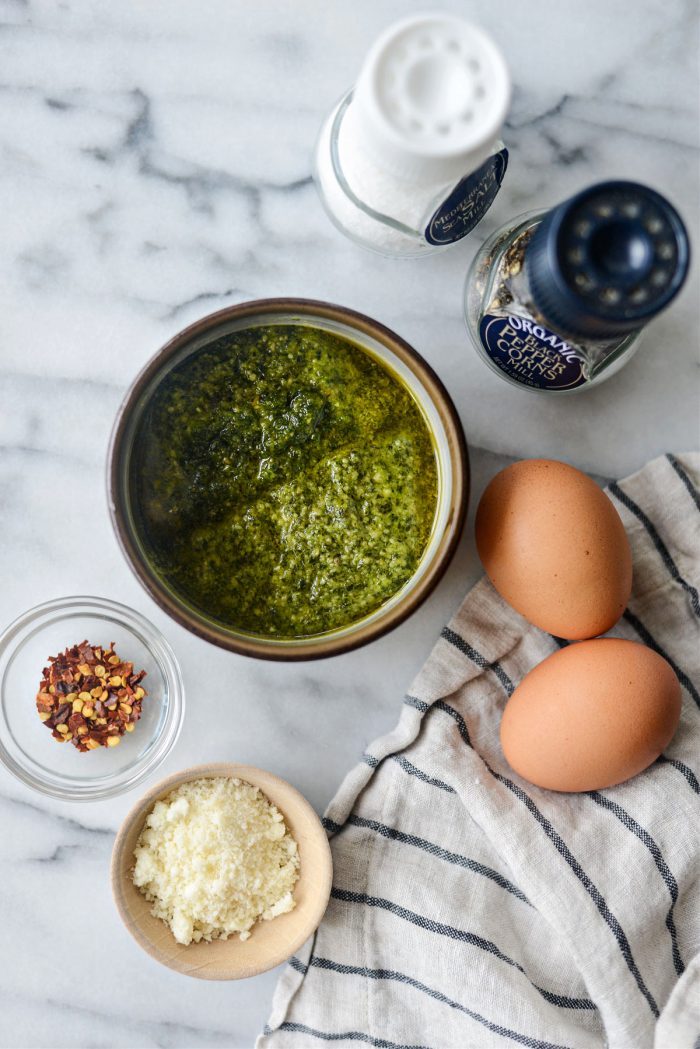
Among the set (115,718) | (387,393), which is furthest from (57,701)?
(387,393)

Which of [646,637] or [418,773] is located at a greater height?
[646,637]

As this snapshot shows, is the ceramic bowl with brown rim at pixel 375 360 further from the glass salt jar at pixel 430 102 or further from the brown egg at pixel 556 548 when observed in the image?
the glass salt jar at pixel 430 102

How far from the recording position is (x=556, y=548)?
3.97 feet

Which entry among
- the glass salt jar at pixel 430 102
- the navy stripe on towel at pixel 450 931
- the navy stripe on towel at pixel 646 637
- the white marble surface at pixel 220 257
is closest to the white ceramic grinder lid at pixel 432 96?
the glass salt jar at pixel 430 102

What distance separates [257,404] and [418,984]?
875mm

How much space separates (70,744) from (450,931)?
62 cm

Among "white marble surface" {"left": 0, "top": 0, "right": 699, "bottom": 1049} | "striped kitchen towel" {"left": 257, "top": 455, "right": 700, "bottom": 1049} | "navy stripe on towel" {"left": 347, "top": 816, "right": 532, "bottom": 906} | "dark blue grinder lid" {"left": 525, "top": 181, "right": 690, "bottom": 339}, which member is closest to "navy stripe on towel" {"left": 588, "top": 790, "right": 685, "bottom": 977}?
"striped kitchen towel" {"left": 257, "top": 455, "right": 700, "bottom": 1049}

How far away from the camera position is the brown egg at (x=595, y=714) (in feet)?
4.07

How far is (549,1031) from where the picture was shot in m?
1.37

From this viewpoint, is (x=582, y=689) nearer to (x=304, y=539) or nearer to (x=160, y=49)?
(x=304, y=539)

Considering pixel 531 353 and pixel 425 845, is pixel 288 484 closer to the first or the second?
pixel 531 353

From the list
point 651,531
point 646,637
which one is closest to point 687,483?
point 651,531

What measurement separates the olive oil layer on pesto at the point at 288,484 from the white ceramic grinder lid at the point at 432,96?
30cm

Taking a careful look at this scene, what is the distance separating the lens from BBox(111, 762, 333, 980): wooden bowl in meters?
1.32
